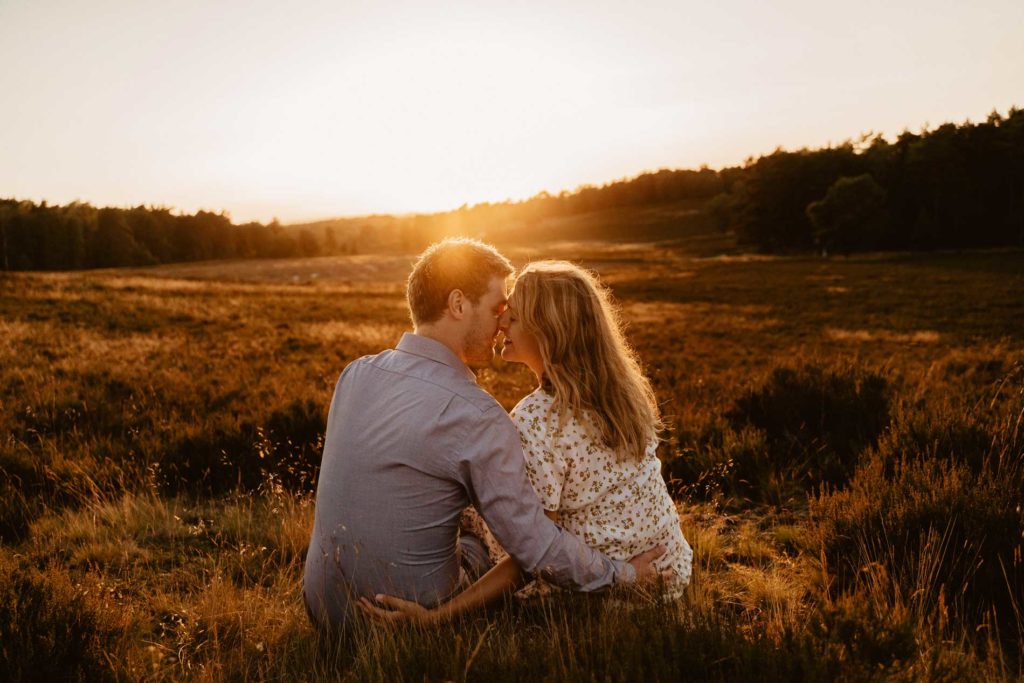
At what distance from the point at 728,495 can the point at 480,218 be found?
492 ft

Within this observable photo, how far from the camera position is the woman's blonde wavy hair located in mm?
2719

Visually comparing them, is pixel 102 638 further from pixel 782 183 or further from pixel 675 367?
pixel 782 183

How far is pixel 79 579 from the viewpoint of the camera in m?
3.26

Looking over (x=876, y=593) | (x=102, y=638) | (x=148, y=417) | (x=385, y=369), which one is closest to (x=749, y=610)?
(x=876, y=593)

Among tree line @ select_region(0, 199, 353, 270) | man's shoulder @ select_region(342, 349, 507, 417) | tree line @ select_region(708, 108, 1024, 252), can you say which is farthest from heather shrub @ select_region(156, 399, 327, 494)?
tree line @ select_region(708, 108, 1024, 252)

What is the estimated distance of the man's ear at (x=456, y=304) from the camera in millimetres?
2621

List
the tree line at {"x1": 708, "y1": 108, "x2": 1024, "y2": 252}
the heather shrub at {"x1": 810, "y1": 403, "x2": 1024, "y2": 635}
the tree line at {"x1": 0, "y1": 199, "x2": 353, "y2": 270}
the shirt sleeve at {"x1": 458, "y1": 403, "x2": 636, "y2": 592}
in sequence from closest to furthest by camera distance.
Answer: the shirt sleeve at {"x1": 458, "y1": 403, "x2": 636, "y2": 592} → the heather shrub at {"x1": 810, "y1": 403, "x2": 1024, "y2": 635} → the tree line at {"x1": 708, "y1": 108, "x2": 1024, "y2": 252} → the tree line at {"x1": 0, "y1": 199, "x2": 353, "y2": 270}

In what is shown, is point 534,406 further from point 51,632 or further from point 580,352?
point 51,632

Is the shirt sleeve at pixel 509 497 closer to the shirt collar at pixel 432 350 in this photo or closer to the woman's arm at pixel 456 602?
the woman's arm at pixel 456 602

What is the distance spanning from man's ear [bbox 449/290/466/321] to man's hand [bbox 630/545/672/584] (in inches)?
55.9

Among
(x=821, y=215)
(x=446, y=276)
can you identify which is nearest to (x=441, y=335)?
(x=446, y=276)

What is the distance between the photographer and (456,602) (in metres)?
2.53

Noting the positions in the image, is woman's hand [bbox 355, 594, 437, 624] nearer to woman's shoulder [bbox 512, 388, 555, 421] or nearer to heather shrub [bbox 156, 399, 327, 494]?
woman's shoulder [bbox 512, 388, 555, 421]

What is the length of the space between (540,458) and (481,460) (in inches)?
17.4
